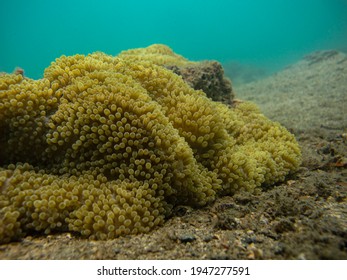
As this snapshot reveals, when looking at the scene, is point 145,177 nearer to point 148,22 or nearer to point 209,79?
point 209,79

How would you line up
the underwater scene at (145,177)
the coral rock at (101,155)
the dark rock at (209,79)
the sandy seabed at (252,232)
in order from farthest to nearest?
1. the dark rock at (209,79)
2. the coral rock at (101,155)
3. the underwater scene at (145,177)
4. the sandy seabed at (252,232)

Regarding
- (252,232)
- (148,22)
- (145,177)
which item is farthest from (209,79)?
(148,22)

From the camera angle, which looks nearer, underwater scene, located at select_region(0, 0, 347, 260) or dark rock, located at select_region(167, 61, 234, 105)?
underwater scene, located at select_region(0, 0, 347, 260)

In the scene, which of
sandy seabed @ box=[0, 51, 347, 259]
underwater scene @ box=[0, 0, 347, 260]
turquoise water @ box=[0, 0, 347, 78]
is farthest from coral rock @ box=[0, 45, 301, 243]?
turquoise water @ box=[0, 0, 347, 78]

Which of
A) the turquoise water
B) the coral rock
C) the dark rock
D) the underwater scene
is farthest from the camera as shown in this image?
the turquoise water

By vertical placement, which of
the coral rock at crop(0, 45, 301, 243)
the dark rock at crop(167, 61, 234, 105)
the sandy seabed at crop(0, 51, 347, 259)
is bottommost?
the sandy seabed at crop(0, 51, 347, 259)

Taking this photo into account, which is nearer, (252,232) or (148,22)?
(252,232)

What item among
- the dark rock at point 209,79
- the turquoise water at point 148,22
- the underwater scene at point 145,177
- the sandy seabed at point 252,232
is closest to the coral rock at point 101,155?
the underwater scene at point 145,177

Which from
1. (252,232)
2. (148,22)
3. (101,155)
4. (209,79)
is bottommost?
(252,232)

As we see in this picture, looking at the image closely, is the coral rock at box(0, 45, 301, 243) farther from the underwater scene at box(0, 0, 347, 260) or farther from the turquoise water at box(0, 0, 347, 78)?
the turquoise water at box(0, 0, 347, 78)

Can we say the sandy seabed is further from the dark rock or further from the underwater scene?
the dark rock

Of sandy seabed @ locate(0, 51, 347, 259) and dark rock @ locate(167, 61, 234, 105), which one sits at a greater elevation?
dark rock @ locate(167, 61, 234, 105)

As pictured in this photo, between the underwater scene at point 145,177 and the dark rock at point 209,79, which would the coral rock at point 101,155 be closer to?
the underwater scene at point 145,177

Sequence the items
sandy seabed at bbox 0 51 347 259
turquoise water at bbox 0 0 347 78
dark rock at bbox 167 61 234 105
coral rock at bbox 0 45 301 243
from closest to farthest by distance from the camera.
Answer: sandy seabed at bbox 0 51 347 259, coral rock at bbox 0 45 301 243, dark rock at bbox 167 61 234 105, turquoise water at bbox 0 0 347 78
